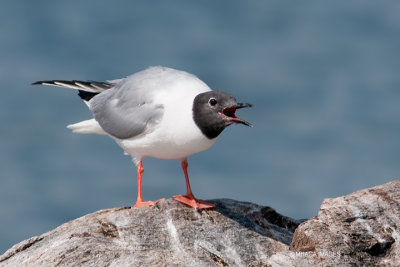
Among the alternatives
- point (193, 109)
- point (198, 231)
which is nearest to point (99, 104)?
point (193, 109)

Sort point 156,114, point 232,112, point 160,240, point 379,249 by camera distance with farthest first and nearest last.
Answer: point 156,114, point 232,112, point 160,240, point 379,249

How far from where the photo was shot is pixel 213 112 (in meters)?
10.9

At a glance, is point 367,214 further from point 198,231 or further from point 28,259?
point 28,259

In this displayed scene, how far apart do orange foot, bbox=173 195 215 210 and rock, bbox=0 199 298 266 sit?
0.34 feet

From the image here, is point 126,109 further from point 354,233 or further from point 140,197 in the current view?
point 354,233

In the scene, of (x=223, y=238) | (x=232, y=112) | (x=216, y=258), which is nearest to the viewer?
(x=216, y=258)

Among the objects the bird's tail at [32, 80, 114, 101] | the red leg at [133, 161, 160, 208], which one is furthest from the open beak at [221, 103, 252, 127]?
the bird's tail at [32, 80, 114, 101]

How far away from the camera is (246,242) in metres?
10.5

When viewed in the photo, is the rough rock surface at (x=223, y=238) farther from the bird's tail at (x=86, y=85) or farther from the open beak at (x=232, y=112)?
the bird's tail at (x=86, y=85)

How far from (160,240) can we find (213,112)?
213 cm

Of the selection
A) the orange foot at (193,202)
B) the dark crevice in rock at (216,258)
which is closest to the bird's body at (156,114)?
the orange foot at (193,202)

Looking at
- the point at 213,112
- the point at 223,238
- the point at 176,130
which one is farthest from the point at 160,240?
the point at 213,112

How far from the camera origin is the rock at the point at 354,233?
28.8ft

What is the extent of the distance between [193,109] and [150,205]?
5.34 ft
